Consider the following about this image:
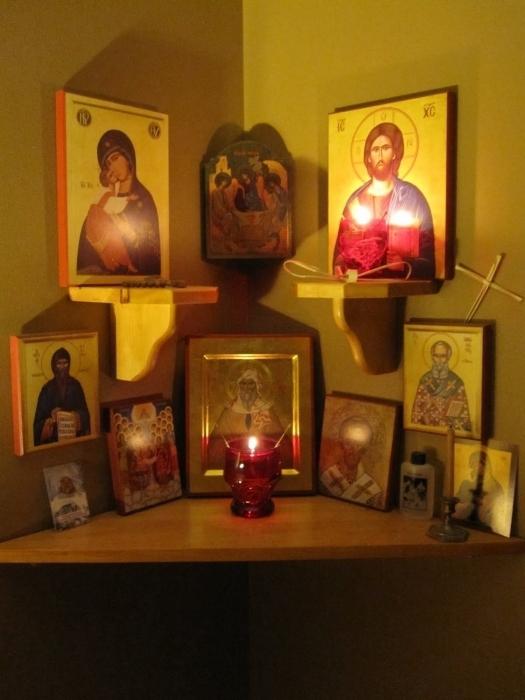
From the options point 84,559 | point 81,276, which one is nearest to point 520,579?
point 84,559

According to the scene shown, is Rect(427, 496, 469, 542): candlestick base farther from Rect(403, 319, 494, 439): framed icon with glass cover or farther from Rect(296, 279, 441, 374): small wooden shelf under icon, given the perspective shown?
Rect(296, 279, 441, 374): small wooden shelf under icon

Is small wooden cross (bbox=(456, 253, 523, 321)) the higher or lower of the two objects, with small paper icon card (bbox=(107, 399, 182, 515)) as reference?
higher

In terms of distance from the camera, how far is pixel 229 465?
127 cm

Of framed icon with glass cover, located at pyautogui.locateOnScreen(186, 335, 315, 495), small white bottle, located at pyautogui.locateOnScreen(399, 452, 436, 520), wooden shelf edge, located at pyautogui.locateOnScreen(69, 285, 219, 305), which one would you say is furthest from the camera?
framed icon with glass cover, located at pyautogui.locateOnScreen(186, 335, 315, 495)

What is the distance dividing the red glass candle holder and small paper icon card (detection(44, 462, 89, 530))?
0.24 m

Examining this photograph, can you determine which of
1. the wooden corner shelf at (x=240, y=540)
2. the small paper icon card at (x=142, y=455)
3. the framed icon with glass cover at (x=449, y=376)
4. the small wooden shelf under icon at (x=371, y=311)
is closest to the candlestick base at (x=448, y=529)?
the wooden corner shelf at (x=240, y=540)

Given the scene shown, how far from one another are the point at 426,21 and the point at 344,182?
0.95 ft

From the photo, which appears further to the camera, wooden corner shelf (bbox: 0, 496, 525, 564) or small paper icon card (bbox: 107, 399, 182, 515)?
small paper icon card (bbox: 107, 399, 182, 515)

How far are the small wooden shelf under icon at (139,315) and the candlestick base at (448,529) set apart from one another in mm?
489

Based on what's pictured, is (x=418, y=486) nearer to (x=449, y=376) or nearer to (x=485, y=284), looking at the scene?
(x=449, y=376)

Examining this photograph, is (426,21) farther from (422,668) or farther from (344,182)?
(422,668)

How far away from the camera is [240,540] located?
118 cm

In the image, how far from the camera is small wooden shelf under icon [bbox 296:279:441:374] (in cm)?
114

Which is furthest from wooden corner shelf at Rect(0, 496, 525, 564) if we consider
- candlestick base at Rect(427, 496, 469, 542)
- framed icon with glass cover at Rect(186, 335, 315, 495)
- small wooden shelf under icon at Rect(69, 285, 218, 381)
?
small wooden shelf under icon at Rect(69, 285, 218, 381)
